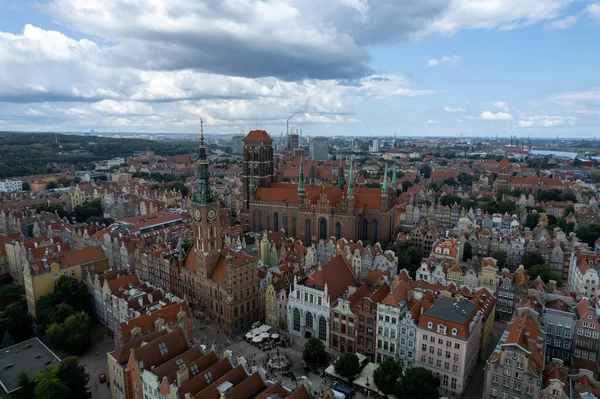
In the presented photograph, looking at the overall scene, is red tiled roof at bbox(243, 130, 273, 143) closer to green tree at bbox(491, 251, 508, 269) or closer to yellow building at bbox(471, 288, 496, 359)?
green tree at bbox(491, 251, 508, 269)

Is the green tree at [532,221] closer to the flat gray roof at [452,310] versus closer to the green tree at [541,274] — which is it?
the green tree at [541,274]

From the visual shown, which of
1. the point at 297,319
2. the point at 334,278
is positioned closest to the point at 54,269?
the point at 297,319

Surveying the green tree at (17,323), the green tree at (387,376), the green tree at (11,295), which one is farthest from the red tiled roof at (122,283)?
the green tree at (387,376)

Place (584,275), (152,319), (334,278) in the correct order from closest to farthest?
(152,319) → (334,278) → (584,275)

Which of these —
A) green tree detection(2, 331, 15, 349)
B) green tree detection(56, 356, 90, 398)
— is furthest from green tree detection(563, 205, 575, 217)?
green tree detection(2, 331, 15, 349)

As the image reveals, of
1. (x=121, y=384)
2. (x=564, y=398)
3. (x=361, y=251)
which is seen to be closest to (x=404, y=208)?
(x=361, y=251)

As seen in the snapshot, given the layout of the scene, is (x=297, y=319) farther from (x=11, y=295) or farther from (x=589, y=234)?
(x=589, y=234)
